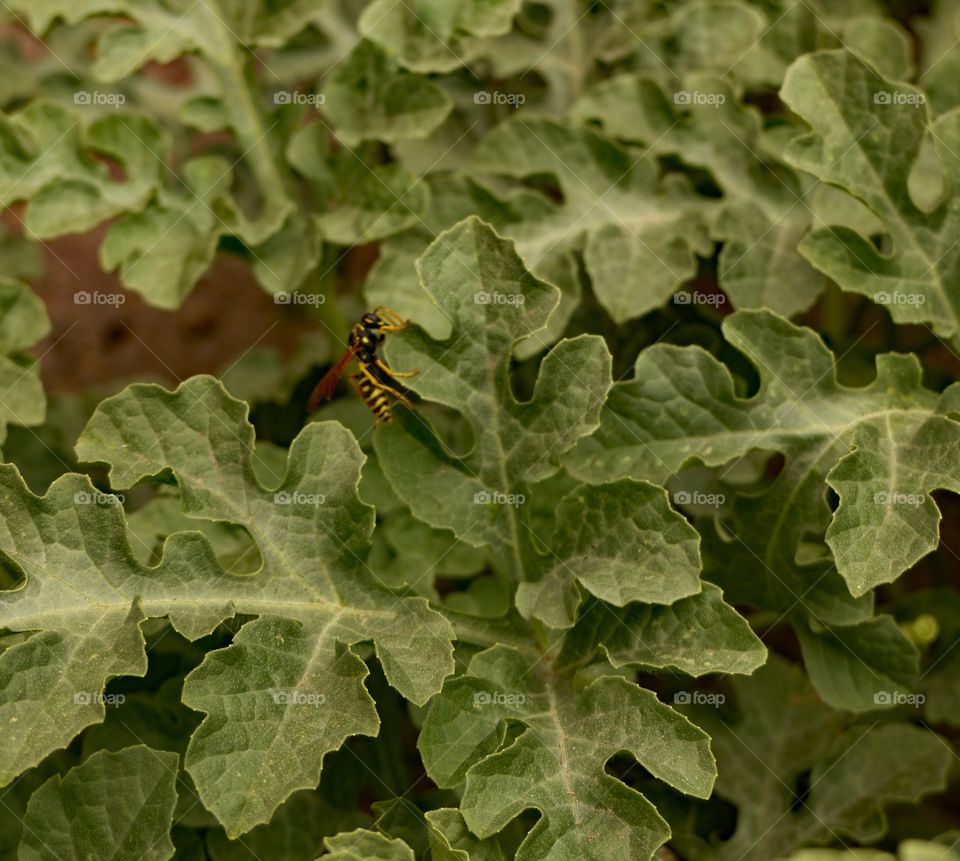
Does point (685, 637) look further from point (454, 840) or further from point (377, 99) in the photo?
point (377, 99)

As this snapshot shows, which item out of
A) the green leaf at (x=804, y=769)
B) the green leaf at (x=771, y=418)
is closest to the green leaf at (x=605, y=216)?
the green leaf at (x=771, y=418)

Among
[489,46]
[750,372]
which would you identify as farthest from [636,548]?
[489,46]

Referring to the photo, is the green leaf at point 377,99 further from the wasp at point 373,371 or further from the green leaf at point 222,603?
the green leaf at point 222,603

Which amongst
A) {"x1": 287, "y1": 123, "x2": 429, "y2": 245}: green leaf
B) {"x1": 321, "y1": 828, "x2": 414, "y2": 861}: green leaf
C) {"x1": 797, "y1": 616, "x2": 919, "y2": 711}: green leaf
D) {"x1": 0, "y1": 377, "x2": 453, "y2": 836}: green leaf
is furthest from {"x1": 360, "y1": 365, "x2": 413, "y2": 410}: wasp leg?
{"x1": 797, "y1": 616, "x2": 919, "y2": 711}: green leaf

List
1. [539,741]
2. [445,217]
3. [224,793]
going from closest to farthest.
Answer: [224,793]
[539,741]
[445,217]

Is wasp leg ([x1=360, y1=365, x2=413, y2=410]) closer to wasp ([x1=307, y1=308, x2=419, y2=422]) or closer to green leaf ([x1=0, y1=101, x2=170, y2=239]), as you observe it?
wasp ([x1=307, y1=308, x2=419, y2=422])

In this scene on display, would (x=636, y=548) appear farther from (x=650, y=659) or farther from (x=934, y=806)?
(x=934, y=806)

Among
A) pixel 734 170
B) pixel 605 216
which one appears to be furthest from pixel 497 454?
pixel 734 170
